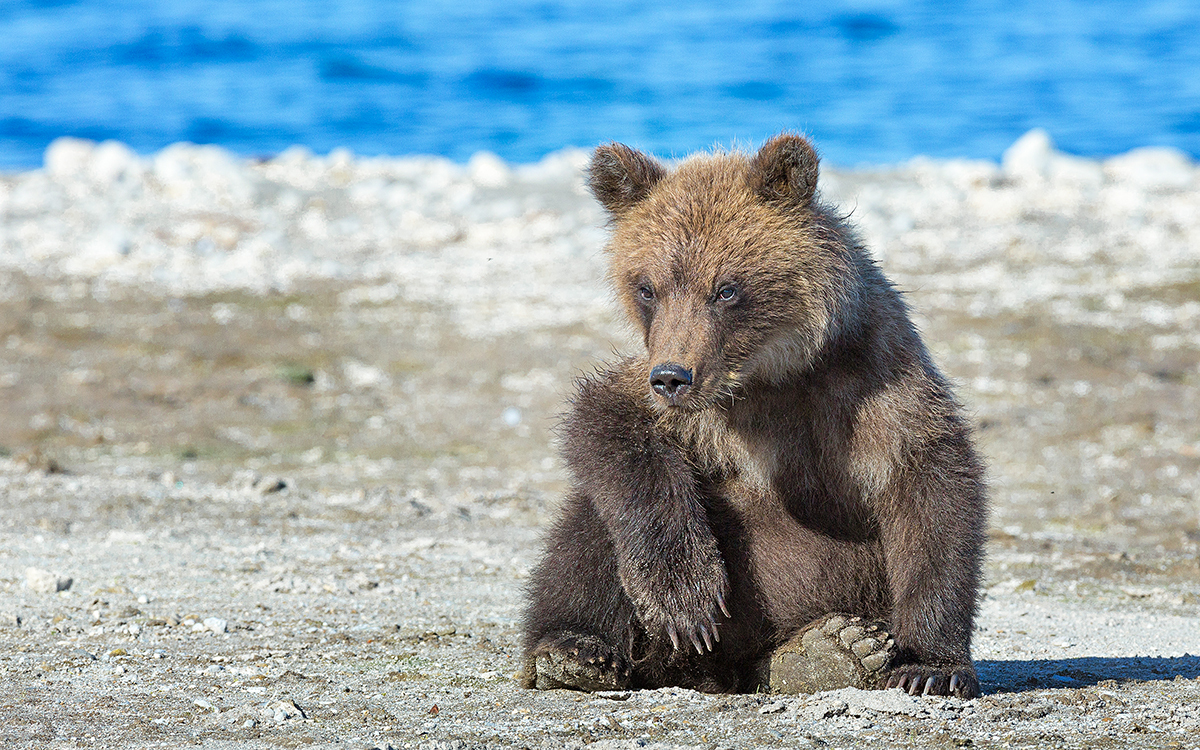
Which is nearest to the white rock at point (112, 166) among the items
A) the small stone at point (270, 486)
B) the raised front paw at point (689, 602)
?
the small stone at point (270, 486)

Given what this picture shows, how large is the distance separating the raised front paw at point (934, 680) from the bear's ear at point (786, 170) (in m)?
1.62

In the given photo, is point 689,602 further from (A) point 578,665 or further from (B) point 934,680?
(B) point 934,680

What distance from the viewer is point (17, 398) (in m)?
10.1

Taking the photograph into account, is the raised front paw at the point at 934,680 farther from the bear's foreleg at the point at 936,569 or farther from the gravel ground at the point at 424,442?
the gravel ground at the point at 424,442

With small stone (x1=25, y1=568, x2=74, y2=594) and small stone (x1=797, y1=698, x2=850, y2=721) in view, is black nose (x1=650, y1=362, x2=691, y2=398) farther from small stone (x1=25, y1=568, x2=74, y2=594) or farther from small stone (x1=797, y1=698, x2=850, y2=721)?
small stone (x1=25, y1=568, x2=74, y2=594)

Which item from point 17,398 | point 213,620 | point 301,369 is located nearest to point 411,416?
point 301,369

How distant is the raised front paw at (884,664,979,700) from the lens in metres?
4.30

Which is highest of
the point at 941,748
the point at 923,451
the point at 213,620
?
the point at 923,451

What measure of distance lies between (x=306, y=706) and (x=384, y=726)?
0.34 metres

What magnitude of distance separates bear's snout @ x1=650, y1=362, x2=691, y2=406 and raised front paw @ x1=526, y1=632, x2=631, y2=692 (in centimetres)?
90

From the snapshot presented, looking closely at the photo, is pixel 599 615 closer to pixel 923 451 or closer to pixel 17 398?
pixel 923 451

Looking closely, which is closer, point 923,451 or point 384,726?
point 384,726

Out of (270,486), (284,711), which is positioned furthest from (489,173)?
(284,711)

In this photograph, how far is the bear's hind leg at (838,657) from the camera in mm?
4312
